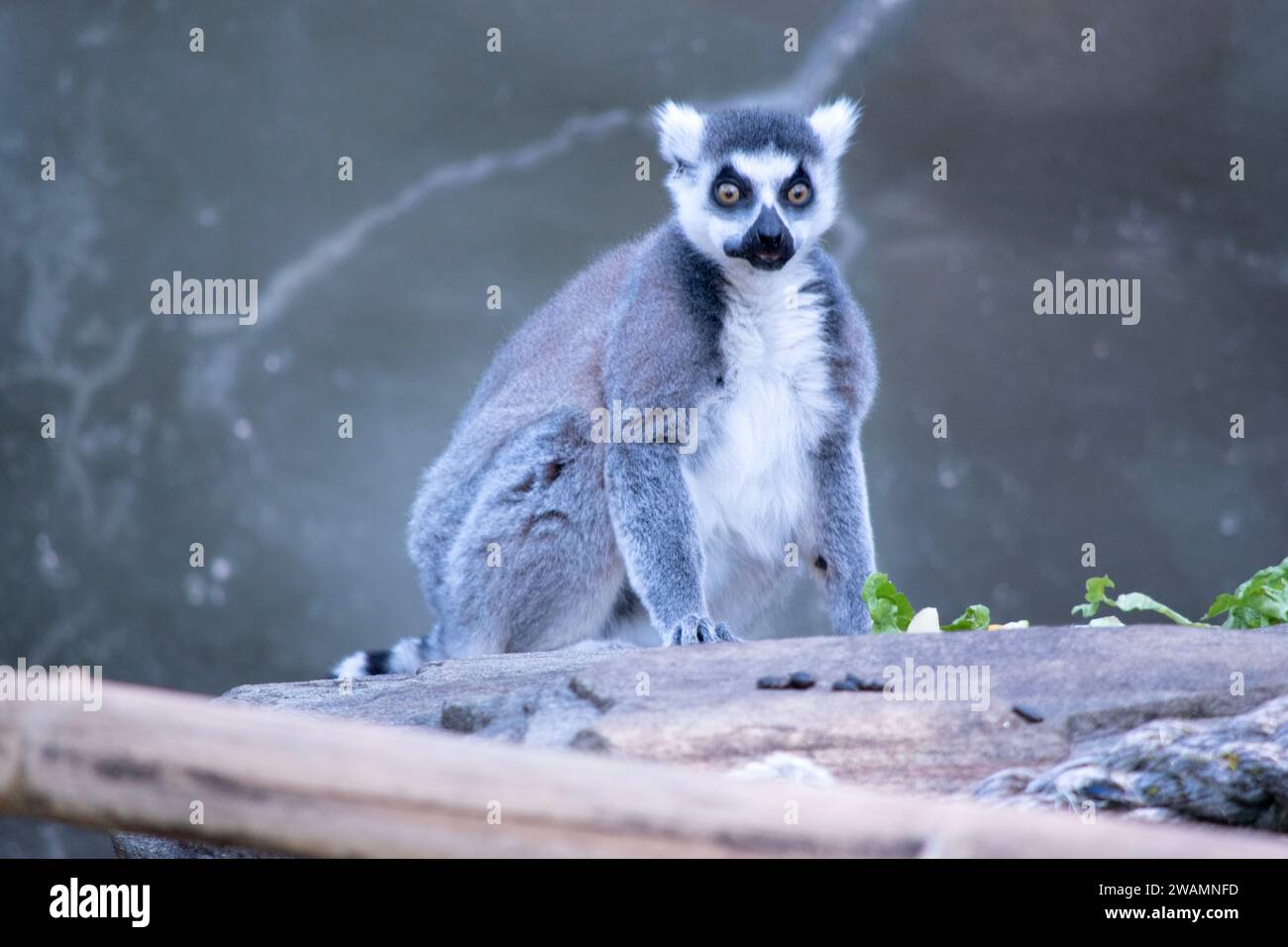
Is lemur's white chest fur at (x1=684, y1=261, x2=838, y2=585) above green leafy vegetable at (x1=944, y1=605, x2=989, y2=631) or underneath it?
above

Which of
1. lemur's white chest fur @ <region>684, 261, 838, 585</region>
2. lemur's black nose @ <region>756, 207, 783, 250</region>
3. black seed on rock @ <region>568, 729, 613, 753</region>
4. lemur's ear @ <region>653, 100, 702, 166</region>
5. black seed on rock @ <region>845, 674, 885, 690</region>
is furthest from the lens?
lemur's ear @ <region>653, 100, 702, 166</region>

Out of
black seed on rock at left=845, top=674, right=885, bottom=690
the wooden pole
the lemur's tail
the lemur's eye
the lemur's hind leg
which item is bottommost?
the wooden pole

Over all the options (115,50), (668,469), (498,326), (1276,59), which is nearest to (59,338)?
(115,50)

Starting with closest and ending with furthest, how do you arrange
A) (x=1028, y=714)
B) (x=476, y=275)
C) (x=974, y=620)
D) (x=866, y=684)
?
(x=1028, y=714), (x=866, y=684), (x=974, y=620), (x=476, y=275)

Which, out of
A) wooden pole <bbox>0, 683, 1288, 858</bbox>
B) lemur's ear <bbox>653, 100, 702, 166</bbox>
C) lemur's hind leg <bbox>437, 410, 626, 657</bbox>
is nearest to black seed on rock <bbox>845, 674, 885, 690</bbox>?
wooden pole <bbox>0, 683, 1288, 858</bbox>

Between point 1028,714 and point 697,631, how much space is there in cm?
152

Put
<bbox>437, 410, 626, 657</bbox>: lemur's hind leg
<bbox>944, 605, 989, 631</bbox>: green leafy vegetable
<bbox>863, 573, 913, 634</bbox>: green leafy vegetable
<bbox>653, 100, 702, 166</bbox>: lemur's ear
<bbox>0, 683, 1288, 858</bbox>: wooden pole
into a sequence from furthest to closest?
<bbox>653, 100, 702, 166</bbox>: lemur's ear → <bbox>437, 410, 626, 657</bbox>: lemur's hind leg → <bbox>863, 573, 913, 634</bbox>: green leafy vegetable → <bbox>944, 605, 989, 631</bbox>: green leafy vegetable → <bbox>0, 683, 1288, 858</bbox>: wooden pole

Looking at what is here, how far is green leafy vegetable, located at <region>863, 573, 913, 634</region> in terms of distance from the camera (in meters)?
4.61

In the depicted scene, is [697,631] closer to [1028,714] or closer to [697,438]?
[697,438]

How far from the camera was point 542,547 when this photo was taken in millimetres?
5180

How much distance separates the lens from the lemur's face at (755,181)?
4953 millimetres

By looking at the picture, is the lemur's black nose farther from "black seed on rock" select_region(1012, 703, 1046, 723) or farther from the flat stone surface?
"black seed on rock" select_region(1012, 703, 1046, 723)

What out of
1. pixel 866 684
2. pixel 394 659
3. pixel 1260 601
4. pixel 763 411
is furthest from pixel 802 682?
pixel 394 659

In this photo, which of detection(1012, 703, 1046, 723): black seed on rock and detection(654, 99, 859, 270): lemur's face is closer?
detection(1012, 703, 1046, 723): black seed on rock
